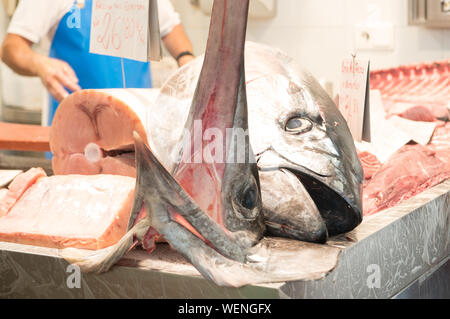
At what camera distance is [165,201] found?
34.4 inches

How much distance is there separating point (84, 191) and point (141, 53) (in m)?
0.36

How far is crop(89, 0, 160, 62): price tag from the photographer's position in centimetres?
139

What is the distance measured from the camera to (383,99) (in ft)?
6.79

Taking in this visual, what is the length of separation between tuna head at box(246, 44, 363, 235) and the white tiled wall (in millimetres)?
2120

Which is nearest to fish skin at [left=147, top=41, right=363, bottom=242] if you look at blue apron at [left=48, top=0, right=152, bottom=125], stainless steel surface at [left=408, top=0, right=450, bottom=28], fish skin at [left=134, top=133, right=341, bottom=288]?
fish skin at [left=134, top=133, right=341, bottom=288]

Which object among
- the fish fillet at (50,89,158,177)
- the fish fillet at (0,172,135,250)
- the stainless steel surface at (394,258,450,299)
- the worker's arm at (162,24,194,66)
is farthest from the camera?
the worker's arm at (162,24,194,66)

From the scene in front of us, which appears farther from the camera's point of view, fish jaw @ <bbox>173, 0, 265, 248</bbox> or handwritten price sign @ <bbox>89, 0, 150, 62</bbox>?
handwritten price sign @ <bbox>89, 0, 150, 62</bbox>

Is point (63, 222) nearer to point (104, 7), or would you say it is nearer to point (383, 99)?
point (104, 7)

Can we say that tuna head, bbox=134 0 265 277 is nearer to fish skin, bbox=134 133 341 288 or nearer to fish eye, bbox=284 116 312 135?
fish skin, bbox=134 133 341 288

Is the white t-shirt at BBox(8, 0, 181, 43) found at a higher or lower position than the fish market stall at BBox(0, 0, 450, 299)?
higher

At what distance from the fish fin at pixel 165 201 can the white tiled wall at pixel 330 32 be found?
247cm

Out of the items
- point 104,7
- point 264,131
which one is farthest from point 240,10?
point 104,7

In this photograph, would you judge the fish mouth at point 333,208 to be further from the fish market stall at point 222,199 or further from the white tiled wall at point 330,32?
the white tiled wall at point 330,32

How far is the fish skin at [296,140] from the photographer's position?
3.30ft
